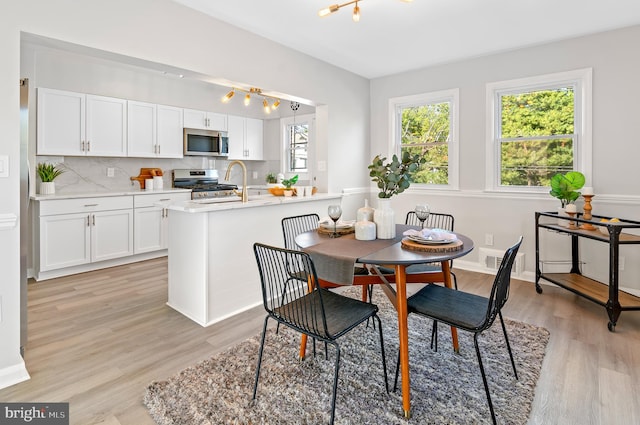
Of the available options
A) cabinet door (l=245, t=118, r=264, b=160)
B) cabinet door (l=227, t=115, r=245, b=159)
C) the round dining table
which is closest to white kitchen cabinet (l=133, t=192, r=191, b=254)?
cabinet door (l=227, t=115, r=245, b=159)

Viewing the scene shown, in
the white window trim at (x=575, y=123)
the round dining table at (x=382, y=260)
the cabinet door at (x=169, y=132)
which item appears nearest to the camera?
the round dining table at (x=382, y=260)

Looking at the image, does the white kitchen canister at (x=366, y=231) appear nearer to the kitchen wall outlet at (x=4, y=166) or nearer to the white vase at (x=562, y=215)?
the kitchen wall outlet at (x=4, y=166)

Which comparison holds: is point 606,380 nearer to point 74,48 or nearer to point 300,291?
point 300,291

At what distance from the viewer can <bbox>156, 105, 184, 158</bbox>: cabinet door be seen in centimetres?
525

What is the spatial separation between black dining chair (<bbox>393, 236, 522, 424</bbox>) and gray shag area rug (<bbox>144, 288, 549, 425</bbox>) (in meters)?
0.16

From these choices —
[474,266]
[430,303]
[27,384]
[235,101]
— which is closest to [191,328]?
[27,384]

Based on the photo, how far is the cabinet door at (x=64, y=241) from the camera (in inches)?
156

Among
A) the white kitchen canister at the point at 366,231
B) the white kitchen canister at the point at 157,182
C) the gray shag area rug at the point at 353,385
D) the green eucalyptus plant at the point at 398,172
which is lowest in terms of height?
the gray shag area rug at the point at 353,385

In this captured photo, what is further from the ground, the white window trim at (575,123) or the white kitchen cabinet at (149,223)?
the white window trim at (575,123)

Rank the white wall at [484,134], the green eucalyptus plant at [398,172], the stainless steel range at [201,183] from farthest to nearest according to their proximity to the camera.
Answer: the stainless steel range at [201,183], the white wall at [484,134], the green eucalyptus plant at [398,172]

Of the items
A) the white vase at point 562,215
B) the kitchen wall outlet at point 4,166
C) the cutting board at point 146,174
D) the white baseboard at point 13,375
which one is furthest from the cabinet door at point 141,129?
the white vase at point 562,215

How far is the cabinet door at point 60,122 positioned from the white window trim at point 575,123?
5056 mm

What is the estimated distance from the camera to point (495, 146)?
4.22 m

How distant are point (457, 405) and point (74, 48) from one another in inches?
128
